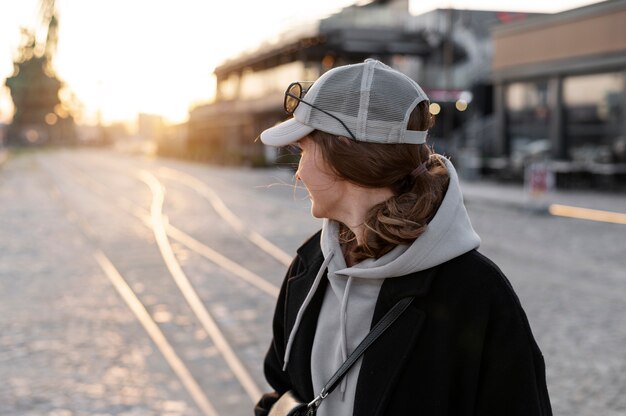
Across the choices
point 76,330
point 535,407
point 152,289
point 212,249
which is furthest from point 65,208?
point 535,407

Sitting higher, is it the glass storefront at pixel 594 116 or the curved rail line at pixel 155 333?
the glass storefront at pixel 594 116

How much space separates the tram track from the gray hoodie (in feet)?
10.6

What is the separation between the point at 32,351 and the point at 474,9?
46275 mm

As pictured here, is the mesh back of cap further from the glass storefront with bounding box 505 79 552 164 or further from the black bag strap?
the glass storefront with bounding box 505 79 552 164

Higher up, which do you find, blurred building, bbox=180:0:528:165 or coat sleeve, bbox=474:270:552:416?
blurred building, bbox=180:0:528:165

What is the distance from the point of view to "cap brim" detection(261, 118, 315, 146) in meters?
1.99

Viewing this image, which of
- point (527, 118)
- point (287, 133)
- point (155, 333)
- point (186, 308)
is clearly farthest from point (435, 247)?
point (527, 118)

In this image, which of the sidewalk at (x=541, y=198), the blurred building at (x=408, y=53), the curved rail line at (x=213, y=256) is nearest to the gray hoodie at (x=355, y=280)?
the curved rail line at (x=213, y=256)

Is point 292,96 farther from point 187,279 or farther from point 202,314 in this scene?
point 187,279

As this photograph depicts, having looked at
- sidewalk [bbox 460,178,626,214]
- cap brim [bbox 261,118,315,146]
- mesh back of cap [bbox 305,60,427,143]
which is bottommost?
sidewalk [bbox 460,178,626,214]

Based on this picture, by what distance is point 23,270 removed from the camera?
1044 cm

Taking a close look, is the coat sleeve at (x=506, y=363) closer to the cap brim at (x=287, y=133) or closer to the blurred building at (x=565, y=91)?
the cap brim at (x=287, y=133)

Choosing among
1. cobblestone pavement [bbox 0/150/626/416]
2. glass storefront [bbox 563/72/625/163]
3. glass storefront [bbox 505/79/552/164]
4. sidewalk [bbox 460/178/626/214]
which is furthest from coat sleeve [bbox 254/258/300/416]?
glass storefront [bbox 505/79/552/164]

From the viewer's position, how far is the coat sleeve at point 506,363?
1.86 metres
